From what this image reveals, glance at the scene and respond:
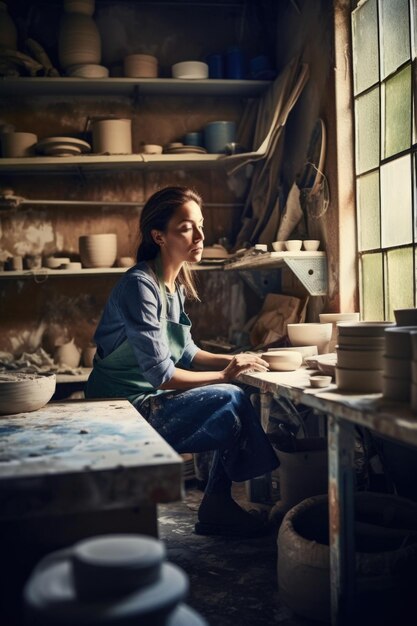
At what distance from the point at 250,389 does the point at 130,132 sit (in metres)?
2.29

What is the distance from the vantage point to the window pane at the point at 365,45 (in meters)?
3.62

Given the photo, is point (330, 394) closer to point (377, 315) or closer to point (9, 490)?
point (9, 490)

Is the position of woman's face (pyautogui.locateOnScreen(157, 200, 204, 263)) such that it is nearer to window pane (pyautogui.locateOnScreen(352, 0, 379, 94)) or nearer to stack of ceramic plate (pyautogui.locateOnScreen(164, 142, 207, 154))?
window pane (pyautogui.locateOnScreen(352, 0, 379, 94))

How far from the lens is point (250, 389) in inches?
165

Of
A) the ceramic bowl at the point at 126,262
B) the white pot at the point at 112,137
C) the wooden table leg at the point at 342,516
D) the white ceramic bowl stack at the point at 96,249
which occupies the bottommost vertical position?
the wooden table leg at the point at 342,516

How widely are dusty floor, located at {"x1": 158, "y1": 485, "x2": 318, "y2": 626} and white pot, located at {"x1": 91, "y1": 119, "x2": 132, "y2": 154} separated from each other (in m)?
2.79

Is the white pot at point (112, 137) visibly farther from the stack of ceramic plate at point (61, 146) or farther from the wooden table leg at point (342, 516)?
the wooden table leg at point (342, 516)

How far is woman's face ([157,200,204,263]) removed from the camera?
3299 millimetres

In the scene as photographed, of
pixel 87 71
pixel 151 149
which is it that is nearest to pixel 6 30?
pixel 87 71

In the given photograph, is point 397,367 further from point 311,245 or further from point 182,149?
point 182,149

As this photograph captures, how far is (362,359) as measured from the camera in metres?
2.21

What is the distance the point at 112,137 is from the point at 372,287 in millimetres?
2379

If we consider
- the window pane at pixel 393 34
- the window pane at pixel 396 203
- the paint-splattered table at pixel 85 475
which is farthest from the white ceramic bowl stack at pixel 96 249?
the paint-splattered table at pixel 85 475

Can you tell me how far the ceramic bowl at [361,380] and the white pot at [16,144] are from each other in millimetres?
3513
